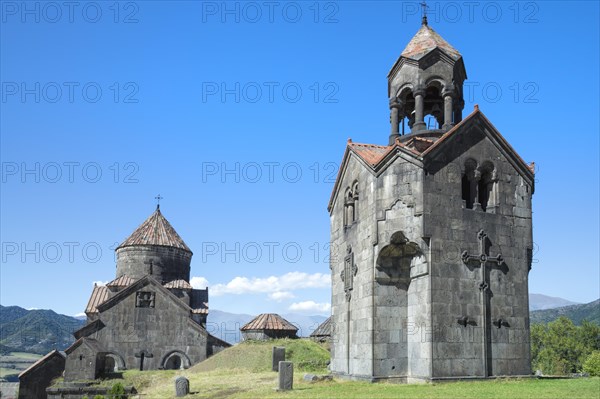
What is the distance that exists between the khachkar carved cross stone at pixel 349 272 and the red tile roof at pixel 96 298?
21.8 m

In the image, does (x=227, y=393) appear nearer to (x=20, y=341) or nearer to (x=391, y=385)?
(x=391, y=385)

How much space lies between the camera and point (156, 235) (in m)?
37.1

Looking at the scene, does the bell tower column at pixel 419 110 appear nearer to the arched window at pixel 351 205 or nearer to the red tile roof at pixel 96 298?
the arched window at pixel 351 205

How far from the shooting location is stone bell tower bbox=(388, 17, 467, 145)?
60.0 ft

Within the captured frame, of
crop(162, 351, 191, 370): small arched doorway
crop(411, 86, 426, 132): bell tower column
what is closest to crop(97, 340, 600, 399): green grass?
crop(162, 351, 191, 370): small arched doorway

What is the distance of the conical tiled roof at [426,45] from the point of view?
18547mm

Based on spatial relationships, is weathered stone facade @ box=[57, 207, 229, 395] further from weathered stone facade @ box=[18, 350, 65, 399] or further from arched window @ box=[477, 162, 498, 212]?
arched window @ box=[477, 162, 498, 212]

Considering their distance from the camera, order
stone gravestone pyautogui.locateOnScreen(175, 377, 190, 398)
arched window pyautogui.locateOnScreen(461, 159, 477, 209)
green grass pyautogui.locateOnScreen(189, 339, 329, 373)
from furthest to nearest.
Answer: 1. green grass pyautogui.locateOnScreen(189, 339, 329, 373)
2. stone gravestone pyautogui.locateOnScreen(175, 377, 190, 398)
3. arched window pyautogui.locateOnScreen(461, 159, 477, 209)

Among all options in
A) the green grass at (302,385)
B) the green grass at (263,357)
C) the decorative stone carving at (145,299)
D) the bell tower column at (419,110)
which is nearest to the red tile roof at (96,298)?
the decorative stone carving at (145,299)

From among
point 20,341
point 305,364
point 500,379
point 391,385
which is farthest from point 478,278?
point 20,341

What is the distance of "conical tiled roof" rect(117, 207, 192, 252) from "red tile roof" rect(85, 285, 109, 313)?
305 centimetres

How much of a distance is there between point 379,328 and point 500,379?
3.41 meters

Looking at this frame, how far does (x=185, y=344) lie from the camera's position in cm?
3262

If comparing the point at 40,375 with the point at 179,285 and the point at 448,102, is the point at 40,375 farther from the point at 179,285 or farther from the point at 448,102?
the point at 448,102
